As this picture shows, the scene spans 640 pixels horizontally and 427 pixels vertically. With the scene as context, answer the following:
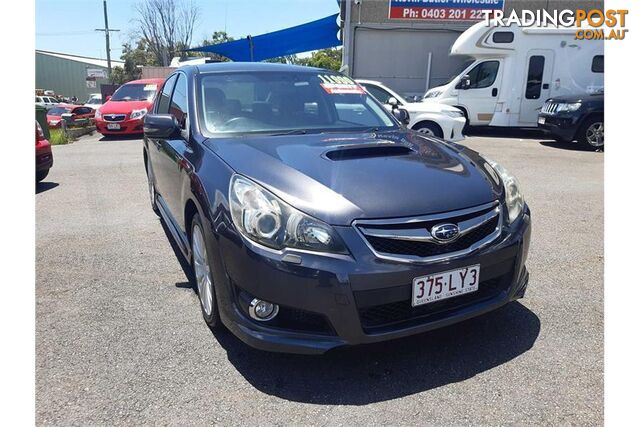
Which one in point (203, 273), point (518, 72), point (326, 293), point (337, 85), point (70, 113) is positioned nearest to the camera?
point (326, 293)

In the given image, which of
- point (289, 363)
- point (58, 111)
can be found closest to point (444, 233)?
point (289, 363)

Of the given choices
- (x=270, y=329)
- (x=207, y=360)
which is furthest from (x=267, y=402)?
(x=207, y=360)

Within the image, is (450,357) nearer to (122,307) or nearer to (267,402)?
(267,402)

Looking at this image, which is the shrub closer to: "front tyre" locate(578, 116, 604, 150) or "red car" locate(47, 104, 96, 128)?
"red car" locate(47, 104, 96, 128)

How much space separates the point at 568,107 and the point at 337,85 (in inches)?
341

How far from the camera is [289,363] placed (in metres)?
2.50

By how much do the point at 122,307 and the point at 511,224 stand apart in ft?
8.41

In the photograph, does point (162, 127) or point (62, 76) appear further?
point (62, 76)

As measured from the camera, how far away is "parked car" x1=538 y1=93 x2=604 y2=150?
1016cm

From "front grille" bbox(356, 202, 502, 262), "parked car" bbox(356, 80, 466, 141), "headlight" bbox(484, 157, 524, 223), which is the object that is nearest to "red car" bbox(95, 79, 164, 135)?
"parked car" bbox(356, 80, 466, 141)

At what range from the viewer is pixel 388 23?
16391 mm

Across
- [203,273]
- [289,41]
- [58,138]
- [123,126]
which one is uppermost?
[289,41]

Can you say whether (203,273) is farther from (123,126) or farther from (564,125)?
(123,126)

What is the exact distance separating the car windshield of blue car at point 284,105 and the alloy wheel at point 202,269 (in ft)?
2.36
